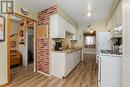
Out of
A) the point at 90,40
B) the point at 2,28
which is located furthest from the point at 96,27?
the point at 2,28

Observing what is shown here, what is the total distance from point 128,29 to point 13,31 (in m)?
5.82

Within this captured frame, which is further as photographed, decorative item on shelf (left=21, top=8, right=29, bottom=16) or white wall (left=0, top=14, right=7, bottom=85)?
decorative item on shelf (left=21, top=8, right=29, bottom=16)

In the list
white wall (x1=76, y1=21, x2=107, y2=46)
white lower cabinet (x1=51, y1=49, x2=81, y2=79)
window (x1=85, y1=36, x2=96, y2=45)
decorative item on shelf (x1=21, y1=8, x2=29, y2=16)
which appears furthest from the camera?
window (x1=85, y1=36, x2=96, y2=45)

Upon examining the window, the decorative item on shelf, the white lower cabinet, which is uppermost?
the decorative item on shelf

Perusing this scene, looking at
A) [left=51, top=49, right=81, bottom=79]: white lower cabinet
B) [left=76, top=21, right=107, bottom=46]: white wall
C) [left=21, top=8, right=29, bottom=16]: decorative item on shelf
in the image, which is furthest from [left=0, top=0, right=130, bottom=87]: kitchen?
[left=76, top=21, right=107, bottom=46]: white wall

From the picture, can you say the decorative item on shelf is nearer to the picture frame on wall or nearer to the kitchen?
the kitchen

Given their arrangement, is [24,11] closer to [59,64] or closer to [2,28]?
[2,28]

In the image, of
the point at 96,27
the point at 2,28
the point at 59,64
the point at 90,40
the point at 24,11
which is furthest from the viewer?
the point at 90,40

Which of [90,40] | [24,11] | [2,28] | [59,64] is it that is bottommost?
[59,64]

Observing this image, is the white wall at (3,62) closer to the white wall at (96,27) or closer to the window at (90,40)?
the white wall at (96,27)

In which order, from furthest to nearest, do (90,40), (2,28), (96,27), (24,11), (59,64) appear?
1. (90,40)
2. (96,27)
3. (59,64)
4. (24,11)
5. (2,28)

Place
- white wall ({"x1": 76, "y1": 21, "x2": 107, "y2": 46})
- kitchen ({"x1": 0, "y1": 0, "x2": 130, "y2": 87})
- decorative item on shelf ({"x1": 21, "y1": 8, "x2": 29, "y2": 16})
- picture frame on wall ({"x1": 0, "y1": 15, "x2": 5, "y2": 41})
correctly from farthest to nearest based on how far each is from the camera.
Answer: white wall ({"x1": 76, "y1": 21, "x2": 107, "y2": 46}) → decorative item on shelf ({"x1": 21, "y1": 8, "x2": 29, "y2": 16}) → picture frame on wall ({"x1": 0, "y1": 15, "x2": 5, "y2": 41}) → kitchen ({"x1": 0, "y1": 0, "x2": 130, "y2": 87})

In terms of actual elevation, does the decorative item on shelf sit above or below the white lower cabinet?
above

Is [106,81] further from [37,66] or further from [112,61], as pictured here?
[37,66]
